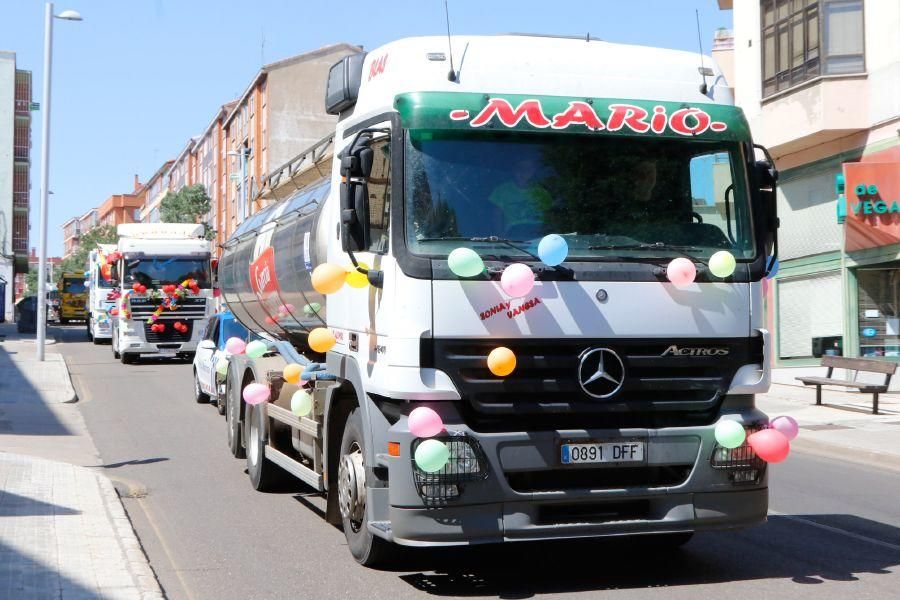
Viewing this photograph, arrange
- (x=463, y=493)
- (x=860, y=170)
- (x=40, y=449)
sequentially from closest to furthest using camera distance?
1. (x=463, y=493)
2. (x=40, y=449)
3. (x=860, y=170)

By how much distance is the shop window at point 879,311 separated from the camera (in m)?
22.2

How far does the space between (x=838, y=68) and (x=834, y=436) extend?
33.2 feet

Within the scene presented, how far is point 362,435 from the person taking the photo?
690 cm

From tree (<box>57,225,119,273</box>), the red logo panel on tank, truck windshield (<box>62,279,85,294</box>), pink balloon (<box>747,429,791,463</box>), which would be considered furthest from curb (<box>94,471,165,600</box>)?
tree (<box>57,225,119,273</box>)

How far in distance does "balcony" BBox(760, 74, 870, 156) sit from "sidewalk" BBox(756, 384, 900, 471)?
5.10m

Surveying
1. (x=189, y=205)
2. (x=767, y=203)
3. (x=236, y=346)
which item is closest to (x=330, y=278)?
(x=767, y=203)

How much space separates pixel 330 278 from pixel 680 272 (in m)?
2.21

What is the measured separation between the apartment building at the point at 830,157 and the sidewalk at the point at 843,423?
2.00m

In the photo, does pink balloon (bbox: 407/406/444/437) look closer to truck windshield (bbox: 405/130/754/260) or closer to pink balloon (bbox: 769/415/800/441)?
truck windshield (bbox: 405/130/754/260)

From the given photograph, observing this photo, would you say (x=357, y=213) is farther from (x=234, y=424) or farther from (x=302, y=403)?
(x=234, y=424)

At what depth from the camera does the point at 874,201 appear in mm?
21078

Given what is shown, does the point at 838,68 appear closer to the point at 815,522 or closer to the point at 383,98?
the point at 815,522

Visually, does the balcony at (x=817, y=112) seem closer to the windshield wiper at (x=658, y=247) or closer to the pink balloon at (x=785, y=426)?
the pink balloon at (x=785, y=426)

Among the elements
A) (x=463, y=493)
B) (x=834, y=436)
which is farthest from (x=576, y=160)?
(x=834, y=436)
